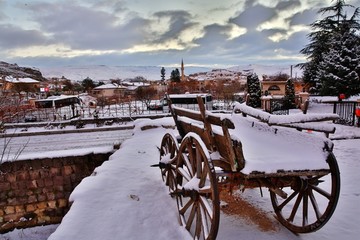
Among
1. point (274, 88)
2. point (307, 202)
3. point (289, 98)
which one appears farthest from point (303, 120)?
point (274, 88)

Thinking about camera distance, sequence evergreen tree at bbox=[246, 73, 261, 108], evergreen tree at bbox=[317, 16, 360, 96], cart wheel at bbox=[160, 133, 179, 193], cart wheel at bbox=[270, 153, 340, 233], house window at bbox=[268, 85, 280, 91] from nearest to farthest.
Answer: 1. cart wheel at bbox=[270, 153, 340, 233]
2. cart wheel at bbox=[160, 133, 179, 193]
3. evergreen tree at bbox=[317, 16, 360, 96]
4. evergreen tree at bbox=[246, 73, 261, 108]
5. house window at bbox=[268, 85, 280, 91]

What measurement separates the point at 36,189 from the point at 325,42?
912 inches

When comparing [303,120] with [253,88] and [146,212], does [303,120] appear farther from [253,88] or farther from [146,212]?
[253,88]

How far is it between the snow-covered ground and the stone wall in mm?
2367

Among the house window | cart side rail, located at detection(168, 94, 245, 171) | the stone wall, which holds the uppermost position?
the house window

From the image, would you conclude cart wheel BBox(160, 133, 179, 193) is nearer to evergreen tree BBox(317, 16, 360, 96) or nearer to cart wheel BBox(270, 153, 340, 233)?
cart wheel BBox(270, 153, 340, 233)

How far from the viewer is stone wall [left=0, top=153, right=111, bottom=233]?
7.93 metres

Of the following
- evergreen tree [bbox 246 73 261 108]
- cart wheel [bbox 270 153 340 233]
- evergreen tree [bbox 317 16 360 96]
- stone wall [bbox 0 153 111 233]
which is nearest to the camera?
cart wheel [bbox 270 153 340 233]

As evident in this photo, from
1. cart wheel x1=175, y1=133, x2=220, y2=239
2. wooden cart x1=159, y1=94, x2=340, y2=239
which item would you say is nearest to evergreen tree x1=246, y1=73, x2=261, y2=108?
wooden cart x1=159, y1=94, x2=340, y2=239

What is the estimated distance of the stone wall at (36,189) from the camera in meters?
7.93

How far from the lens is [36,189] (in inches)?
320

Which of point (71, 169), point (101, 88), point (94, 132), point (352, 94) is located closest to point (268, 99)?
point (352, 94)

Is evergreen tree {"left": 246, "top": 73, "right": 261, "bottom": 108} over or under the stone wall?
over

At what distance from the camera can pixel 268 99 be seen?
1568cm
